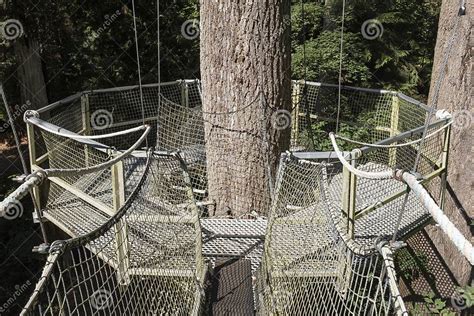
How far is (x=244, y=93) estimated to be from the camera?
5.33 m

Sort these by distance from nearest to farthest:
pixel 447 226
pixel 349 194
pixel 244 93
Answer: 1. pixel 447 226
2. pixel 349 194
3. pixel 244 93

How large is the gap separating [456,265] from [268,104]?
2588mm

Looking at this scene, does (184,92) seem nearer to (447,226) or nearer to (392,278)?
(392,278)

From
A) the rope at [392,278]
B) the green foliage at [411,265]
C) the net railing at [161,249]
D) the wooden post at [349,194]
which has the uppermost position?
the rope at [392,278]

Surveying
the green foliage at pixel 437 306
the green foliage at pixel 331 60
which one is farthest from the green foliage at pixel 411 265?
the green foliage at pixel 331 60

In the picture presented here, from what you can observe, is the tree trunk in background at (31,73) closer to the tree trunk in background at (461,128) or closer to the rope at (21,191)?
the tree trunk in background at (461,128)

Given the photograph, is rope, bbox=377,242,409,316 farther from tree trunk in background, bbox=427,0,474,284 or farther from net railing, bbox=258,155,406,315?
tree trunk in background, bbox=427,0,474,284

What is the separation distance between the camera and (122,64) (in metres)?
11.0

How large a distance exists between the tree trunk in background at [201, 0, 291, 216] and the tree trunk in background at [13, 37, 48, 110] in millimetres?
5370

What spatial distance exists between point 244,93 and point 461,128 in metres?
2.21

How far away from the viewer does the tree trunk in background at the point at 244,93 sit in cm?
514

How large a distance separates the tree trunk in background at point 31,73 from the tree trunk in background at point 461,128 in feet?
24.2

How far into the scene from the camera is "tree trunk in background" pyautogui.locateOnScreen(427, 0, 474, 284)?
5.06 meters

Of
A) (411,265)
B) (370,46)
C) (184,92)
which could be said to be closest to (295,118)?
(184,92)
